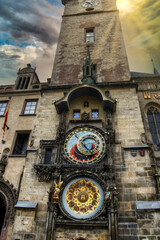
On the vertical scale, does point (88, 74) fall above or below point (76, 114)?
above

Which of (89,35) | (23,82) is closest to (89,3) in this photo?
(89,35)

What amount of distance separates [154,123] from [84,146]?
5.56 m

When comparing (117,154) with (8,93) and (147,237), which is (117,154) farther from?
(8,93)

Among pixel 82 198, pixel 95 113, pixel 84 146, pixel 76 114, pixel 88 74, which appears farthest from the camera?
pixel 88 74

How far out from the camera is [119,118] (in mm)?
9984

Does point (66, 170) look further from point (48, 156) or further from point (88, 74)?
point (88, 74)

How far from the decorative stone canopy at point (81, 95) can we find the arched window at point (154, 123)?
10.8 feet

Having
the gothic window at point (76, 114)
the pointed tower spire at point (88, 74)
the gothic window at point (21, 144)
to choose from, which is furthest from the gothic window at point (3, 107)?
the pointed tower spire at point (88, 74)

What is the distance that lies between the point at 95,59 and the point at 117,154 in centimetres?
815

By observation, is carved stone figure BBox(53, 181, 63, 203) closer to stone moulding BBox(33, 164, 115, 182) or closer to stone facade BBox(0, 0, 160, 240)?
stone facade BBox(0, 0, 160, 240)

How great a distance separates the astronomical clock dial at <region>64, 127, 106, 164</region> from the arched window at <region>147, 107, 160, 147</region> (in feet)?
13.6

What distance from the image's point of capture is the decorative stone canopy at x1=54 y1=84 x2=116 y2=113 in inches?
386

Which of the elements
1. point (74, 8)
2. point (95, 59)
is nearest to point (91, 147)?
point (95, 59)

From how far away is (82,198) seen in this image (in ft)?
25.0
